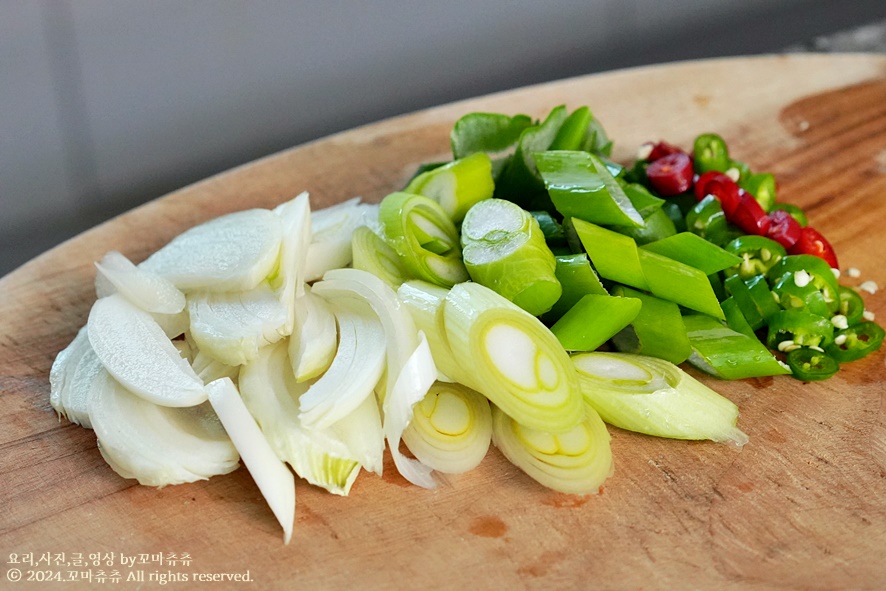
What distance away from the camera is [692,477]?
1.68 m

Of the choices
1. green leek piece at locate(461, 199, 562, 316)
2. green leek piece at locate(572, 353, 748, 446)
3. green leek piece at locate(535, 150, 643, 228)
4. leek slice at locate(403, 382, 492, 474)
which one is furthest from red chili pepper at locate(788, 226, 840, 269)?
leek slice at locate(403, 382, 492, 474)

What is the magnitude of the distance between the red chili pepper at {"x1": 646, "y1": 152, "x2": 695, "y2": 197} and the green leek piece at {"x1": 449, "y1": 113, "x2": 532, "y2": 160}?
0.33m

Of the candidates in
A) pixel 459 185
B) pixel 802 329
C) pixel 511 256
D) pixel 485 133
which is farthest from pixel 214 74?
pixel 802 329

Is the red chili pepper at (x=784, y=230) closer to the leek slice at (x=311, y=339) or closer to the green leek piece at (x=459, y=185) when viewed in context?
the green leek piece at (x=459, y=185)

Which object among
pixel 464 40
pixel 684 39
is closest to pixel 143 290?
pixel 464 40

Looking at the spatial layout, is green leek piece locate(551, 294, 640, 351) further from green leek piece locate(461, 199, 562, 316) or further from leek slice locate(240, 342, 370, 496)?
leek slice locate(240, 342, 370, 496)

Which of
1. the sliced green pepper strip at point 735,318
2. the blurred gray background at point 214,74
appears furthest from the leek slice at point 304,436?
the blurred gray background at point 214,74

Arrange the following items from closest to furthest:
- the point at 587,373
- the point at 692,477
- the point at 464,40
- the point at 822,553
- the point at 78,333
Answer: the point at 822,553 < the point at 692,477 < the point at 587,373 < the point at 78,333 < the point at 464,40

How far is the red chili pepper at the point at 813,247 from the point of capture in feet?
6.98

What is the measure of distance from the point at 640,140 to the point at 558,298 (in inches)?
40.4

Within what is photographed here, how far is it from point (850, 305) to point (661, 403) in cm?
59

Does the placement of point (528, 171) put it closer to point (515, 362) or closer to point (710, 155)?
point (710, 155)

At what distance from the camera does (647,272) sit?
1.92 m

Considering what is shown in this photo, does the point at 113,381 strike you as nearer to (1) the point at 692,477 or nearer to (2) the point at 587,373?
(2) the point at 587,373
